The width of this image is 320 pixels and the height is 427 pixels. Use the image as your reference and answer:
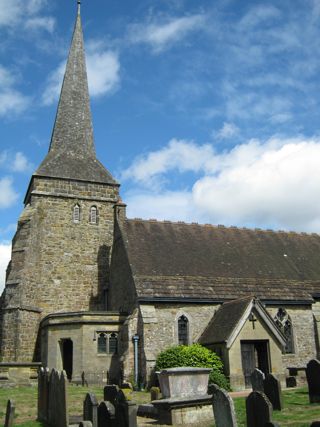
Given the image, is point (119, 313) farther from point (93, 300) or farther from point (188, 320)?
point (93, 300)

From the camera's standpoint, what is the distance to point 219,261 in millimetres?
26922

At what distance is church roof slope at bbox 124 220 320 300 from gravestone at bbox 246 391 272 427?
12867 mm

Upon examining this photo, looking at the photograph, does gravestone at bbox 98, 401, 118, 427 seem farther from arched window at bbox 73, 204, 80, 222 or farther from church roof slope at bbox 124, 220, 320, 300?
arched window at bbox 73, 204, 80, 222

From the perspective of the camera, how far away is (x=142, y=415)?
13.8 meters

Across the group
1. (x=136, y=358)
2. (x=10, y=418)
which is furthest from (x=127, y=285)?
(x=10, y=418)

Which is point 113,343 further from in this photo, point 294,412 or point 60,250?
point 294,412

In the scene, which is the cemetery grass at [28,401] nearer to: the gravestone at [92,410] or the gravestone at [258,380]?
the gravestone at [92,410]

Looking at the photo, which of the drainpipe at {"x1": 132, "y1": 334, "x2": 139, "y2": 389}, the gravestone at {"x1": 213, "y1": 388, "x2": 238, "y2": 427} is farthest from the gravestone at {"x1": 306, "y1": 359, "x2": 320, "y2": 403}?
the drainpipe at {"x1": 132, "y1": 334, "x2": 139, "y2": 389}

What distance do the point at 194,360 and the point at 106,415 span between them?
32.2 feet

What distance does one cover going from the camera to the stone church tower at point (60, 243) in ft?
83.0

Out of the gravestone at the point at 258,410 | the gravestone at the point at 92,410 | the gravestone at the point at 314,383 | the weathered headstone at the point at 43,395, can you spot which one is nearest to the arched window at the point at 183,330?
the gravestone at the point at 314,383

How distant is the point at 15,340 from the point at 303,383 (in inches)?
568

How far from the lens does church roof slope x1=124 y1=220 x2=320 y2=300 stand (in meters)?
24.1

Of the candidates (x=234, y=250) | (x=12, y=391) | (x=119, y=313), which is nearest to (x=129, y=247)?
(x=119, y=313)
